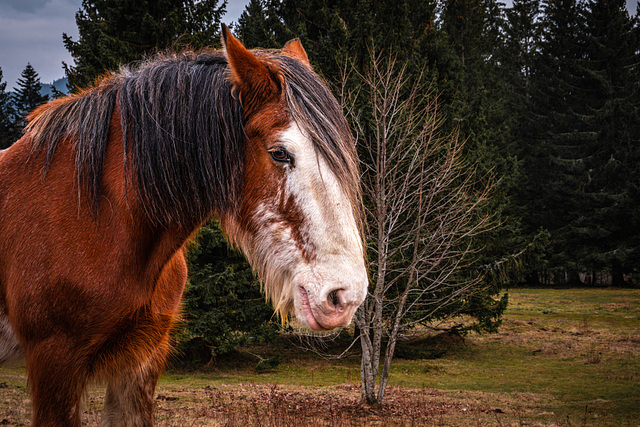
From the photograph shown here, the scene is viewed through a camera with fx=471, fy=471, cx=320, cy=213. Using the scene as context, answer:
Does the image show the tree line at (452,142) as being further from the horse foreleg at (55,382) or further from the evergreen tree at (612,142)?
the horse foreleg at (55,382)

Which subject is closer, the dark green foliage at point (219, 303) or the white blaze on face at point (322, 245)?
the white blaze on face at point (322, 245)

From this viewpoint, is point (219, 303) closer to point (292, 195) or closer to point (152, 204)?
point (152, 204)

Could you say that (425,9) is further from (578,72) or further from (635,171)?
(578,72)

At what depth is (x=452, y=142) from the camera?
11.5m

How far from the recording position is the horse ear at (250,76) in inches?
82.9

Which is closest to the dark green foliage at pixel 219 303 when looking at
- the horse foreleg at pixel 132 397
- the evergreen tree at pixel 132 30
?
the evergreen tree at pixel 132 30

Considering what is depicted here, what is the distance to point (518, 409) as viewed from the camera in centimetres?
858

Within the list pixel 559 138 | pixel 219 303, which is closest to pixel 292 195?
pixel 219 303

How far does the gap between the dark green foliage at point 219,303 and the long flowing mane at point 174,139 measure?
7.91m

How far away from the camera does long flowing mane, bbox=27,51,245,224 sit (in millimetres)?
2258

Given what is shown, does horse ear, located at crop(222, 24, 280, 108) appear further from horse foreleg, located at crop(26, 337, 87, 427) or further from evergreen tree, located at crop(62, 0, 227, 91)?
evergreen tree, located at crop(62, 0, 227, 91)

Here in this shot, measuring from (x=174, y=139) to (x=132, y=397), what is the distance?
142cm

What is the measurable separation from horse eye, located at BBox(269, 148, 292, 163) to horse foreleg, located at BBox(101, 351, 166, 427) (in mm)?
1350

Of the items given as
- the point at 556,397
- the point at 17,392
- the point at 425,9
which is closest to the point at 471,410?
the point at 556,397
